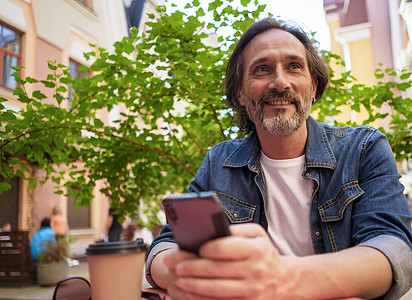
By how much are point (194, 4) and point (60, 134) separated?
1238mm

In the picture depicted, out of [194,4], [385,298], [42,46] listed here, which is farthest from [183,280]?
[42,46]

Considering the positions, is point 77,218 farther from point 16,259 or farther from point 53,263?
point 16,259

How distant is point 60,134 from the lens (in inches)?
101

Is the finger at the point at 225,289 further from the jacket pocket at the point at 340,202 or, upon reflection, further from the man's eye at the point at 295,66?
the man's eye at the point at 295,66

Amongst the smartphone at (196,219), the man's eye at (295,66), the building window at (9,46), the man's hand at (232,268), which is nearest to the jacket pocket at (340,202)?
the man's eye at (295,66)

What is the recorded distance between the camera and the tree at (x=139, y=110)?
7.77 feet

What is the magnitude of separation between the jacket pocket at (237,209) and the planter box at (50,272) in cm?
575

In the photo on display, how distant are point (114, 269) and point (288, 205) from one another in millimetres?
817

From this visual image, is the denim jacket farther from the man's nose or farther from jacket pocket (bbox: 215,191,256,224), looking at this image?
the man's nose

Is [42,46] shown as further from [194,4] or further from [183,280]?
[183,280]

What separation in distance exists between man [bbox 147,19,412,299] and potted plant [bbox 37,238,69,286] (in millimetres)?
5728

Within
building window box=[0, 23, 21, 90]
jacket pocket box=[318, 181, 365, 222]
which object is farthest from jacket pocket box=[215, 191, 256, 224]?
building window box=[0, 23, 21, 90]

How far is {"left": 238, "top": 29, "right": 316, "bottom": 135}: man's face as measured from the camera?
56.4 inches

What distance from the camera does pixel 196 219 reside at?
21.5 inches
